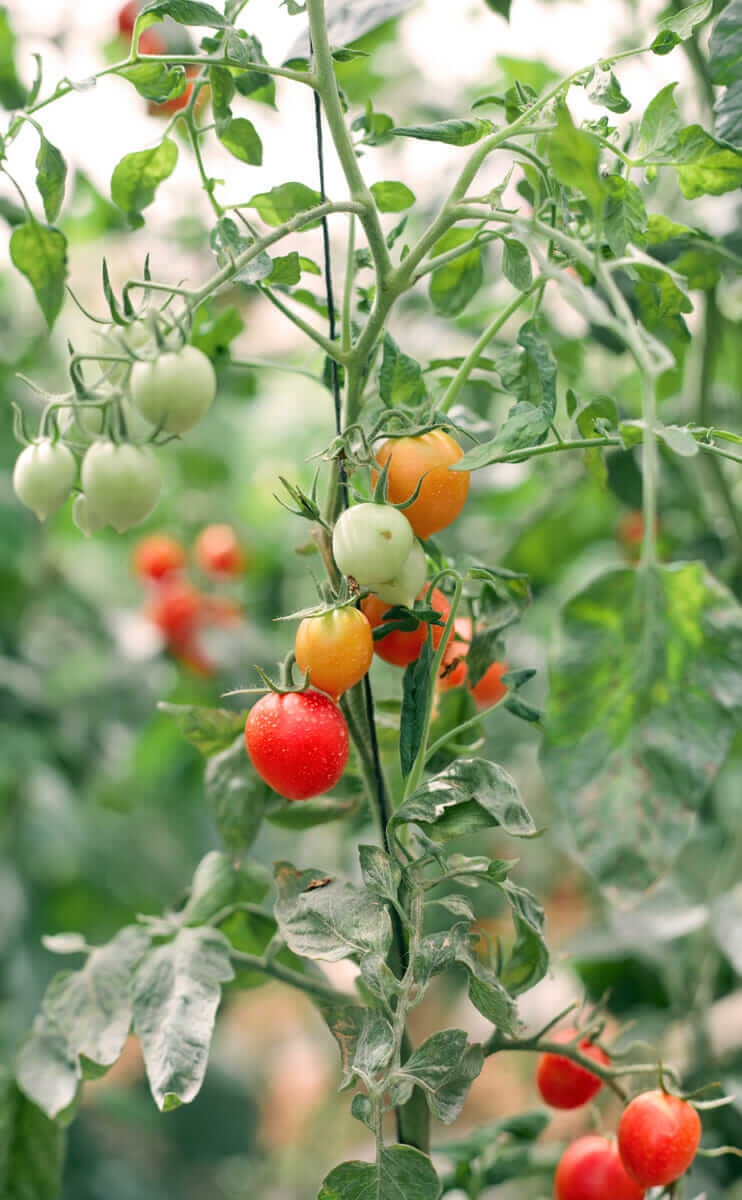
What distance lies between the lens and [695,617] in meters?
0.36

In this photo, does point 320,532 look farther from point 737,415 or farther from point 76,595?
point 76,595

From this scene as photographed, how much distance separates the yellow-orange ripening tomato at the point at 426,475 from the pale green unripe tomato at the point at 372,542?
0.03 m

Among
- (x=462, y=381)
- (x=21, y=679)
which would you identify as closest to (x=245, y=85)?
(x=462, y=381)

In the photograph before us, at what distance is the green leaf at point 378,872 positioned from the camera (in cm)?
44

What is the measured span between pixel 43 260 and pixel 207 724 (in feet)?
0.81

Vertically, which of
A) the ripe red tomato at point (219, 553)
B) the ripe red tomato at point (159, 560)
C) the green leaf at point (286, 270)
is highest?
the green leaf at point (286, 270)

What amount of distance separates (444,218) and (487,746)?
763mm

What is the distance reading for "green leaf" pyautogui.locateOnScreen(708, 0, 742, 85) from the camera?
1.60ft

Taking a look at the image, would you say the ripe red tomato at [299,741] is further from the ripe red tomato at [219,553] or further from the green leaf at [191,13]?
the ripe red tomato at [219,553]

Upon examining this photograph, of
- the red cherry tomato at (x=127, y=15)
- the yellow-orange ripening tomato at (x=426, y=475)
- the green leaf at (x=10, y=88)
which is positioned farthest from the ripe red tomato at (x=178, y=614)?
the yellow-orange ripening tomato at (x=426, y=475)

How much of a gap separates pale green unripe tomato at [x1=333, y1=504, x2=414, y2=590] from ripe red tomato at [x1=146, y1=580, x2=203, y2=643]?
1.03 m

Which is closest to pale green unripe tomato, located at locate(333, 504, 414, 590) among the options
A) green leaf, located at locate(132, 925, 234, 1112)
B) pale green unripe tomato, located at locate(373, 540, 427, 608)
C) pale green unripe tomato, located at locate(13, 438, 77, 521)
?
pale green unripe tomato, located at locate(373, 540, 427, 608)

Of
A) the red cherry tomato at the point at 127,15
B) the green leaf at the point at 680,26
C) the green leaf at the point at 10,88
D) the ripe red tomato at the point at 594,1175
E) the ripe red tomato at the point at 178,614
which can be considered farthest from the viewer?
the ripe red tomato at the point at 178,614

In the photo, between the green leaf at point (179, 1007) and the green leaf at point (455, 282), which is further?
A: the green leaf at point (455, 282)
